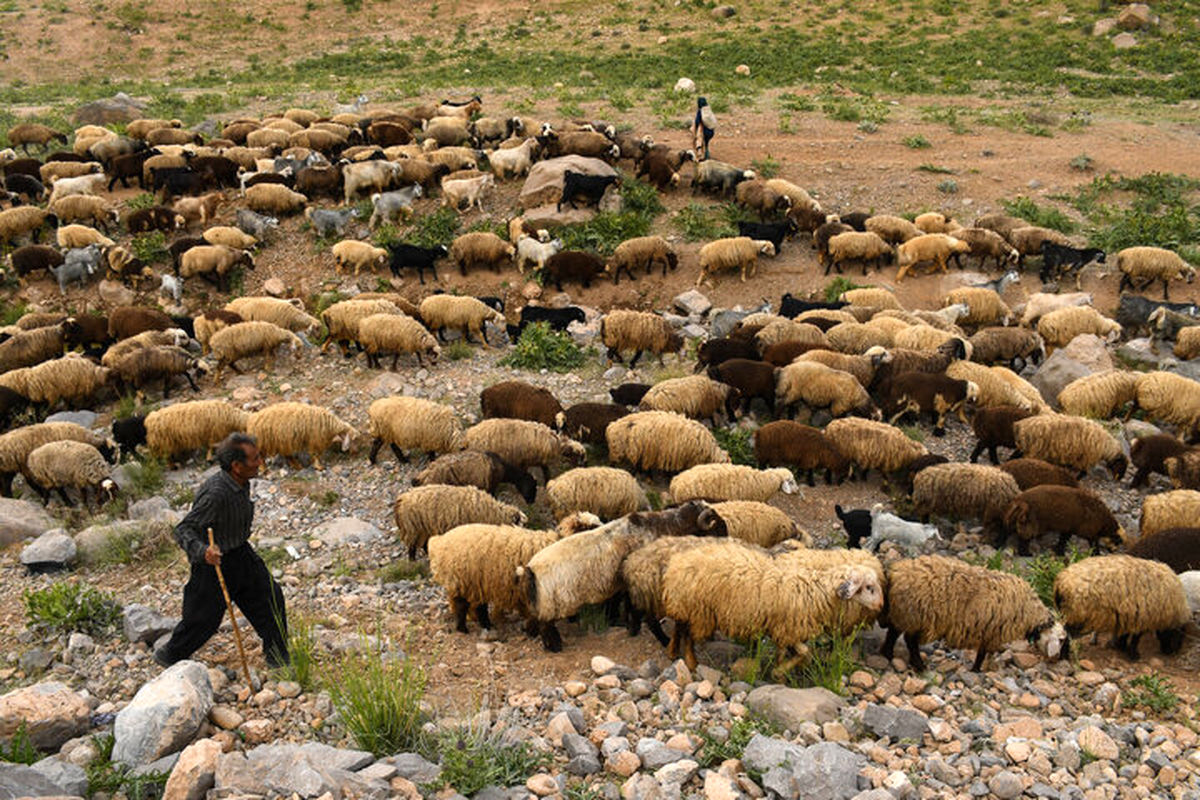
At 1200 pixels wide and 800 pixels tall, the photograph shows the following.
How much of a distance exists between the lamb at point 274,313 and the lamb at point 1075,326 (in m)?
11.5

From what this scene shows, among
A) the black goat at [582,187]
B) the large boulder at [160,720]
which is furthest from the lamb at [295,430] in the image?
the black goat at [582,187]

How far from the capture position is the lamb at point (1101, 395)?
34.7ft

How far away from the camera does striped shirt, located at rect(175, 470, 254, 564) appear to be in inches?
211

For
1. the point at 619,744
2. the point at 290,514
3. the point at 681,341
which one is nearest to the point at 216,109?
the point at 681,341

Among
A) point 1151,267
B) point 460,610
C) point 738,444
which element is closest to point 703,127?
point 1151,267

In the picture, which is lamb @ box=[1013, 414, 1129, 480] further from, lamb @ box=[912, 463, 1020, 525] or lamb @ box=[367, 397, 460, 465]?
lamb @ box=[367, 397, 460, 465]

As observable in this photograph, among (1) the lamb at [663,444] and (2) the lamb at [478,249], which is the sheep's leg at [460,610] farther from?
(2) the lamb at [478,249]

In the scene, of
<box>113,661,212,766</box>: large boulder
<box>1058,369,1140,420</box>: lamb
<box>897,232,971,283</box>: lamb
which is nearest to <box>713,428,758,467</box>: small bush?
<box>1058,369,1140,420</box>: lamb

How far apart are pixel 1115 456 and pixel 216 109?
26.4 meters

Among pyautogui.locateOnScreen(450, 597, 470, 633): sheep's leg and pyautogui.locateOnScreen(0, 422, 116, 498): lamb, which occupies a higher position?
pyautogui.locateOnScreen(0, 422, 116, 498): lamb

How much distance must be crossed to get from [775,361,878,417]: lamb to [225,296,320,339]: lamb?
735cm

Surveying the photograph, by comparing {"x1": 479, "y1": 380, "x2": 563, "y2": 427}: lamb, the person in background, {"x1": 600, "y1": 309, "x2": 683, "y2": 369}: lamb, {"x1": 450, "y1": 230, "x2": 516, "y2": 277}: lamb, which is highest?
the person in background

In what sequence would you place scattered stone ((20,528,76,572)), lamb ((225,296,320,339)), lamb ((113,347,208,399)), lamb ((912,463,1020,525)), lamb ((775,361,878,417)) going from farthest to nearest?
lamb ((225,296,320,339)), lamb ((113,347,208,399)), lamb ((775,361,878,417)), lamb ((912,463,1020,525)), scattered stone ((20,528,76,572))

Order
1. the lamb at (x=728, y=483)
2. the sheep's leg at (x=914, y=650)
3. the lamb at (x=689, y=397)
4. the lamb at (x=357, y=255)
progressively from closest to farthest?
the sheep's leg at (x=914, y=650) < the lamb at (x=728, y=483) < the lamb at (x=689, y=397) < the lamb at (x=357, y=255)
